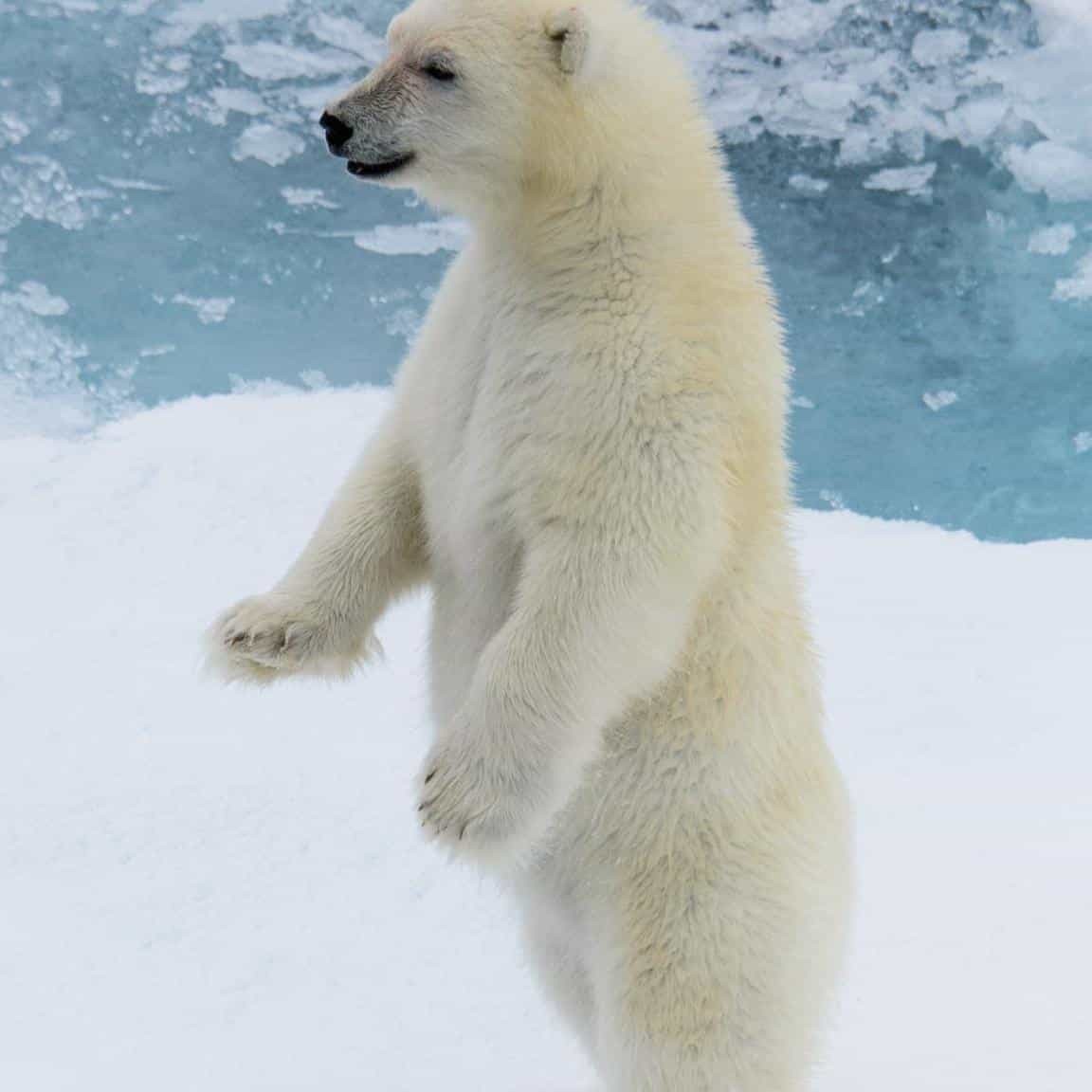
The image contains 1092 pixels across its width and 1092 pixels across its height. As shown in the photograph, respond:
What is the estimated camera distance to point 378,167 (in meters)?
1.62

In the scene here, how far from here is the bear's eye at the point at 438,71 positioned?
1586 millimetres

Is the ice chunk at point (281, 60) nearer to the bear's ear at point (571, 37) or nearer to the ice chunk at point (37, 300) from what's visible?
the ice chunk at point (37, 300)

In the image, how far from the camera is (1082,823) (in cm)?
339

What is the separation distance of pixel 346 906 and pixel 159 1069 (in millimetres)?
574

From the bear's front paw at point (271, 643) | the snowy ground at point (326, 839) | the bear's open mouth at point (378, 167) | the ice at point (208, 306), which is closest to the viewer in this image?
the bear's open mouth at point (378, 167)

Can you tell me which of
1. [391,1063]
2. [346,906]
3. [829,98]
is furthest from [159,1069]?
[829,98]

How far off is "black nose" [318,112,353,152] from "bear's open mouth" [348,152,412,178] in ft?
0.08

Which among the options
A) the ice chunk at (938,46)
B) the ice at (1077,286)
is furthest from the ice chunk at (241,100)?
the ice at (1077,286)

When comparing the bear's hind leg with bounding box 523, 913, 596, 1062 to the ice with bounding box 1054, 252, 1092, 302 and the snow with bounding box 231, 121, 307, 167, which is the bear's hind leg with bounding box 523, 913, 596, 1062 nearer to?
the ice with bounding box 1054, 252, 1092, 302

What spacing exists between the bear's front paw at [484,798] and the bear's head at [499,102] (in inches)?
25.5

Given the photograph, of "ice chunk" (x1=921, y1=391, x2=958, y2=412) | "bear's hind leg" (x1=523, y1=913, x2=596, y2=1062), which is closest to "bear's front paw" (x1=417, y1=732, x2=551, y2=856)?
"bear's hind leg" (x1=523, y1=913, x2=596, y2=1062)

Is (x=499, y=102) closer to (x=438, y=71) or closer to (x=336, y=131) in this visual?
(x=438, y=71)

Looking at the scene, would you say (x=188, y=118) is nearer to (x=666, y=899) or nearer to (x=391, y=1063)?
(x=391, y=1063)

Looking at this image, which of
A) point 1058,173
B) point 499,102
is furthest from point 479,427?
point 1058,173
